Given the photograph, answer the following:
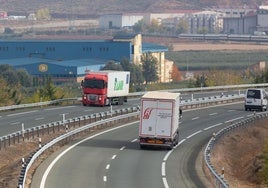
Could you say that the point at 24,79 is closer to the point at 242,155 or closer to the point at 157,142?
the point at 242,155

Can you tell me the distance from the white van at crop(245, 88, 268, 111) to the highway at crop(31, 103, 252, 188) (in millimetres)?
15118

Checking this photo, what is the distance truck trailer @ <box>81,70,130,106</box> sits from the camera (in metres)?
67.1

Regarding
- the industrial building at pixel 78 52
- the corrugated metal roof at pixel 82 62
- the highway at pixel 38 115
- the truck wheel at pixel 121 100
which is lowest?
the highway at pixel 38 115

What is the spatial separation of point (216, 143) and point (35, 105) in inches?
942

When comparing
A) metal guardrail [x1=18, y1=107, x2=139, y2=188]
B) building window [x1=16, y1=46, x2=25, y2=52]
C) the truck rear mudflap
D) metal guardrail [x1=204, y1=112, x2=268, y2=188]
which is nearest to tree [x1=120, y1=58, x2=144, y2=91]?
building window [x1=16, y1=46, x2=25, y2=52]

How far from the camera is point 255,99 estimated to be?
6800 centimetres

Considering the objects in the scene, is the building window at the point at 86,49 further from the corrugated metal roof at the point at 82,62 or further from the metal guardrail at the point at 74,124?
the metal guardrail at the point at 74,124

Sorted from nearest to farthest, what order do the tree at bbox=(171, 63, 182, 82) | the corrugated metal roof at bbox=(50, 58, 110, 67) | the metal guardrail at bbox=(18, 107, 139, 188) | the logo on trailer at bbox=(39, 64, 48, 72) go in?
the metal guardrail at bbox=(18, 107, 139, 188)
the corrugated metal roof at bbox=(50, 58, 110, 67)
the logo on trailer at bbox=(39, 64, 48, 72)
the tree at bbox=(171, 63, 182, 82)

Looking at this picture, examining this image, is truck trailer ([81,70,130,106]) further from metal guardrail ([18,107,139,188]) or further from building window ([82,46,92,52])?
building window ([82,46,92,52])

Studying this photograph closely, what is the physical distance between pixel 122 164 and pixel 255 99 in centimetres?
3236

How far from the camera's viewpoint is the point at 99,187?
31.0m

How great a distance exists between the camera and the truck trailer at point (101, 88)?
67.1 meters

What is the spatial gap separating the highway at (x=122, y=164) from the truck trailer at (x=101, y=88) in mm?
13970

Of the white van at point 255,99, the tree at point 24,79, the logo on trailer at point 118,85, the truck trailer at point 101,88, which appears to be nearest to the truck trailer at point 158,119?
the truck trailer at point 101,88
